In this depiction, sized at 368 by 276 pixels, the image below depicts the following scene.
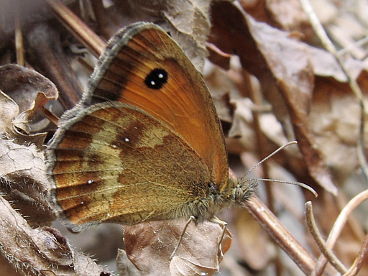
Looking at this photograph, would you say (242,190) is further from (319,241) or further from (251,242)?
(251,242)

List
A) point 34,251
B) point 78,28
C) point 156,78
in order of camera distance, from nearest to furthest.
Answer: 1. point 34,251
2. point 156,78
3. point 78,28

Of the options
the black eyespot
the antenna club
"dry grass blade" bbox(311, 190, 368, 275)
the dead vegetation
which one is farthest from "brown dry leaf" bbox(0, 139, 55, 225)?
"dry grass blade" bbox(311, 190, 368, 275)

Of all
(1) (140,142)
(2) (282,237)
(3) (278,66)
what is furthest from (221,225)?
(3) (278,66)

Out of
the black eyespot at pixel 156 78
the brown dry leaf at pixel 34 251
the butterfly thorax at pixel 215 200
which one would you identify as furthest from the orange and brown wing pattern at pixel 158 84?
the brown dry leaf at pixel 34 251

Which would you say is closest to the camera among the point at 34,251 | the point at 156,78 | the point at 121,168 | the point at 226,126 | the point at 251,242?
the point at 34,251

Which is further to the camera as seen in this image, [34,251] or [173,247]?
[173,247]

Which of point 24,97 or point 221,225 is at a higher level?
point 24,97
